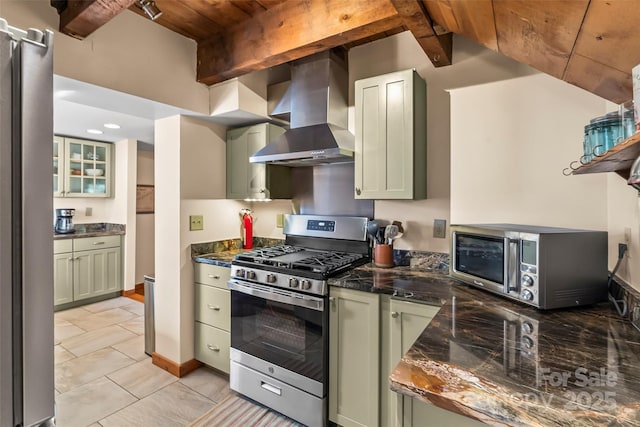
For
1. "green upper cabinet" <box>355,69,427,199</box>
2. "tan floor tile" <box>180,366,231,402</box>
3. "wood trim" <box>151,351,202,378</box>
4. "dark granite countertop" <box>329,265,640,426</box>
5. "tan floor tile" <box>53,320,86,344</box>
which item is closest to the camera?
"dark granite countertop" <box>329,265,640,426</box>

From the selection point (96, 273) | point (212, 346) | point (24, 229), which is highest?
point (24, 229)

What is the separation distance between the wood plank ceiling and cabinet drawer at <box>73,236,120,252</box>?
3.08 metres

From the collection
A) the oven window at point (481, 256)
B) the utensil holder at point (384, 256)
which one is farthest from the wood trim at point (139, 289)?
the oven window at point (481, 256)

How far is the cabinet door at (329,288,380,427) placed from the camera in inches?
67.6

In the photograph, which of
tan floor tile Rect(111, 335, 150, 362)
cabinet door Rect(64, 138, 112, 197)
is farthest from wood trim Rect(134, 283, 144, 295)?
tan floor tile Rect(111, 335, 150, 362)

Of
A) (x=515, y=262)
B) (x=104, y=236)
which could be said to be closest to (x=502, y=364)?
(x=515, y=262)

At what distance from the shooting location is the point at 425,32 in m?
1.69

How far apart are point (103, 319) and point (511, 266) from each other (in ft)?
13.9

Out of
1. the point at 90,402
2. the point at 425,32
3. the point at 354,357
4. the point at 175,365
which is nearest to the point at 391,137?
the point at 425,32

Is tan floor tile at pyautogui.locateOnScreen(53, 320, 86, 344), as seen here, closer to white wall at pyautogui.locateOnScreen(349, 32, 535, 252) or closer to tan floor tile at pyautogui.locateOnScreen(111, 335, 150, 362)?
tan floor tile at pyautogui.locateOnScreen(111, 335, 150, 362)

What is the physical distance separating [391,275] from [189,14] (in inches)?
83.2

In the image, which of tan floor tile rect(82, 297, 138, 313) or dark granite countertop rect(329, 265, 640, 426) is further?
tan floor tile rect(82, 297, 138, 313)

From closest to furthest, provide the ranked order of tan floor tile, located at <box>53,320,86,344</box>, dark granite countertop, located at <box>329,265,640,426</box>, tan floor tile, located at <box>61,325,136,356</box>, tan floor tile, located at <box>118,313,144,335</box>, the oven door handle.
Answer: dark granite countertop, located at <box>329,265,640,426</box>
the oven door handle
tan floor tile, located at <box>61,325,136,356</box>
tan floor tile, located at <box>53,320,86,344</box>
tan floor tile, located at <box>118,313,144,335</box>

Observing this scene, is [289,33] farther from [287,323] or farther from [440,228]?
[287,323]
